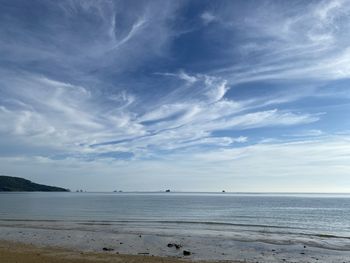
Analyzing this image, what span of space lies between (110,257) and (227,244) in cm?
1144

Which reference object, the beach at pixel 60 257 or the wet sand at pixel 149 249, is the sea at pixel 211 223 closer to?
the wet sand at pixel 149 249

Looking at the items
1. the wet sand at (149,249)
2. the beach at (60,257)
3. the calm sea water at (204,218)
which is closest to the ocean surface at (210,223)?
the calm sea water at (204,218)

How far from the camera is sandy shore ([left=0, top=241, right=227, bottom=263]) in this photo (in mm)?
20922

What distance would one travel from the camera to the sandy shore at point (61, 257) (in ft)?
68.6

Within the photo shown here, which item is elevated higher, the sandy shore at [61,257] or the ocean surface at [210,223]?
the ocean surface at [210,223]

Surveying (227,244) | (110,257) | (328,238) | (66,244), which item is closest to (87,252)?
(110,257)

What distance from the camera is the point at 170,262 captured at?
70.2ft

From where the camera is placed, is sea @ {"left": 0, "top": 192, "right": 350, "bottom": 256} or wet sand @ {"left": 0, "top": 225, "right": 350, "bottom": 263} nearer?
wet sand @ {"left": 0, "top": 225, "right": 350, "bottom": 263}

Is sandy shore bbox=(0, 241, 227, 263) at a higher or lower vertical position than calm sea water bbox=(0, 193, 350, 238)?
lower

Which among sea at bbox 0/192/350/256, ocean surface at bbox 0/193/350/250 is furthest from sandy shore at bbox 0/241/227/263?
ocean surface at bbox 0/193/350/250

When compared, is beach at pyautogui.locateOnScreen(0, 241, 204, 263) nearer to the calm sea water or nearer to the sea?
the sea

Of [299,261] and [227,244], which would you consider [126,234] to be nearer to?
[227,244]

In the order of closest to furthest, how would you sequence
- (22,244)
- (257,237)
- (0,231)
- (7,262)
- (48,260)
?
(7,262)
(48,260)
(22,244)
(257,237)
(0,231)

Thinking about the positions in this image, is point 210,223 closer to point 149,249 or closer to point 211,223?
point 211,223
